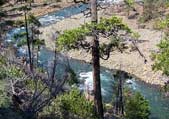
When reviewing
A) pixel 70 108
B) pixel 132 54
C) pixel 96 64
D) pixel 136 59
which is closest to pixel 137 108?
pixel 70 108

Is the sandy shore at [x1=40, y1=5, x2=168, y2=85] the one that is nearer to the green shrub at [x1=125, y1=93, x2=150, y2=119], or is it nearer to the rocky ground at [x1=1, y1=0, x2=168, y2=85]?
the rocky ground at [x1=1, y1=0, x2=168, y2=85]

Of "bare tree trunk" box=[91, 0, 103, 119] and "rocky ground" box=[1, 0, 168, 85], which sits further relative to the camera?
"rocky ground" box=[1, 0, 168, 85]

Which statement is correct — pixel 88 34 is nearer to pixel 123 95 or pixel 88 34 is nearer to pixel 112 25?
pixel 112 25

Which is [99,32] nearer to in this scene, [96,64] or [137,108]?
[96,64]

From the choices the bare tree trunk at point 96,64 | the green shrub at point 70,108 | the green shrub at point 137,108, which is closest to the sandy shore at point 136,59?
the green shrub at point 137,108

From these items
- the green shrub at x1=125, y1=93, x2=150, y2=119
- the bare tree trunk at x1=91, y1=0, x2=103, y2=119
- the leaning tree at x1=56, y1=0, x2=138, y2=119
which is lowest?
the green shrub at x1=125, y1=93, x2=150, y2=119

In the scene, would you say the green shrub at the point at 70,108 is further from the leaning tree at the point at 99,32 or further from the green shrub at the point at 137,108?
the green shrub at the point at 137,108

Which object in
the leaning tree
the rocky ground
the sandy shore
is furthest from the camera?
the rocky ground

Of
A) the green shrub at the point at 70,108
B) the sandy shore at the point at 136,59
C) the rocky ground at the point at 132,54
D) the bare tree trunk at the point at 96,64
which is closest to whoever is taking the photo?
the bare tree trunk at the point at 96,64

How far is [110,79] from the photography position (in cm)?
5109

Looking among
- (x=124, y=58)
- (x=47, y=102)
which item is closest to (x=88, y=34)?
(x=47, y=102)

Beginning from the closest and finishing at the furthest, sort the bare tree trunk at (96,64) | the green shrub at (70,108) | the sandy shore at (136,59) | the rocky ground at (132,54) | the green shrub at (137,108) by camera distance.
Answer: the bare tree trunk at (96,64) < the green shrub at (70,108) < the green shrub at (137,108) < the sandy shore at (136,59) < the rocky ground at (132,54)


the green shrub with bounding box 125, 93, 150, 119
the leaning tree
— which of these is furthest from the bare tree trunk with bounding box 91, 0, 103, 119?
the green shrub with bounding box 125, 93, 150, 119

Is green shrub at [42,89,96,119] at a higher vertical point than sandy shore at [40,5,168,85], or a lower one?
higher
